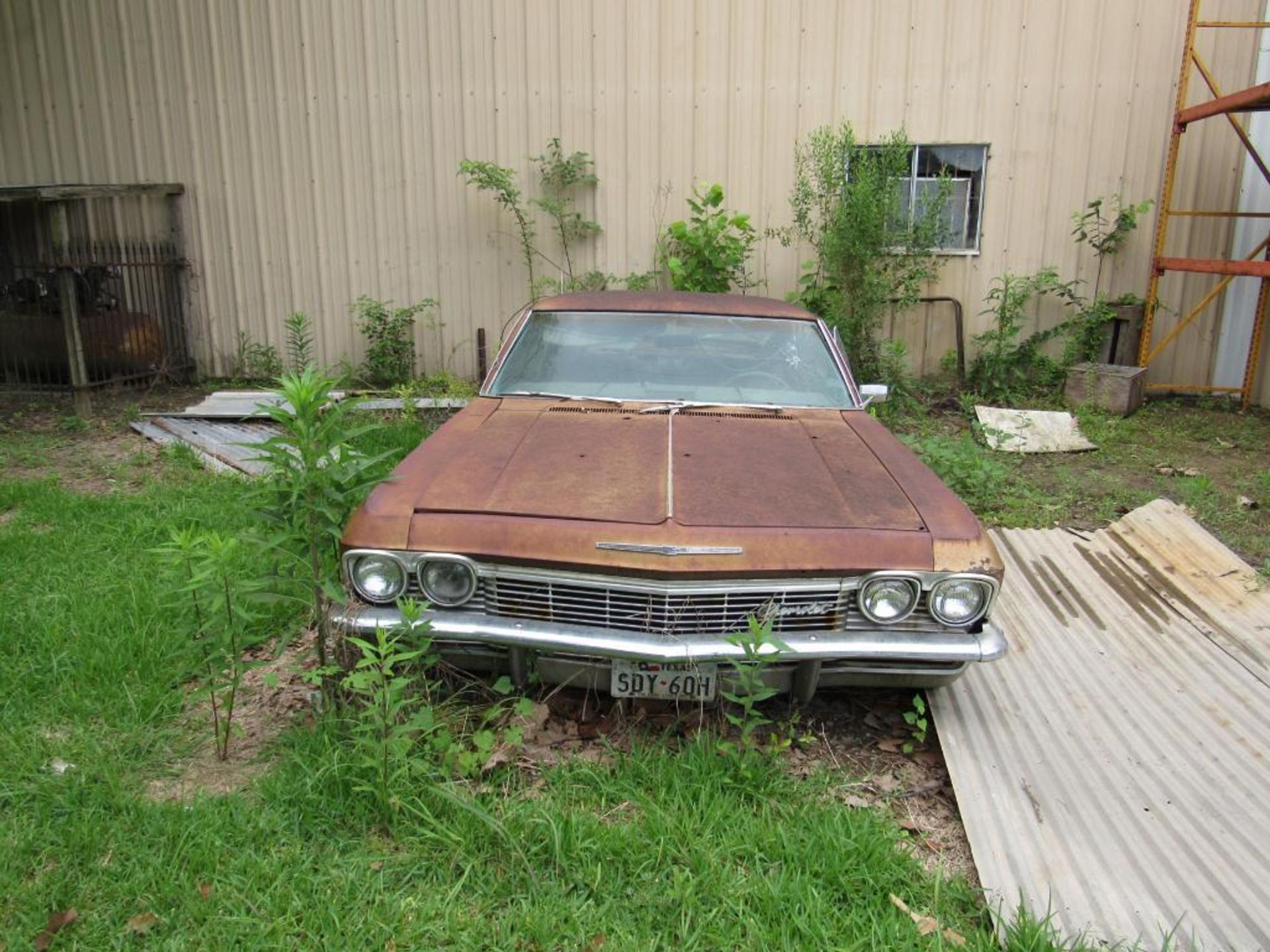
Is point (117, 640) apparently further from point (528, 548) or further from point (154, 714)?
point (528, 548)

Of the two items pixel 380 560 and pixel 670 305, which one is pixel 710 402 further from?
pixel 380 560

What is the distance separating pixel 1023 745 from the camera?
2.99 meters

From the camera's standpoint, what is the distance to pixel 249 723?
10.3ft

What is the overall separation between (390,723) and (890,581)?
1565 mm

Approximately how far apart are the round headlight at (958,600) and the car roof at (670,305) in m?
1.94

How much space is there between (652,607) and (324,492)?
3.66 ft

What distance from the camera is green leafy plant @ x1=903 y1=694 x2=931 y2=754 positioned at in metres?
2.98

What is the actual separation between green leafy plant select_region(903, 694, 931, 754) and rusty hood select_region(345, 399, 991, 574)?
633 mm

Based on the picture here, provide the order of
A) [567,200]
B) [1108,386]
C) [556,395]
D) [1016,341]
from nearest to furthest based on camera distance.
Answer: [556,395] < [1108,386] < [1016,341] < [567,200]

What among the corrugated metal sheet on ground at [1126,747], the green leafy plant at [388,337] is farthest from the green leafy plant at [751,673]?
the green leafy plant at [388,337]

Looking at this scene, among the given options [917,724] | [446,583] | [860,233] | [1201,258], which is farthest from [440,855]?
[1201,258]

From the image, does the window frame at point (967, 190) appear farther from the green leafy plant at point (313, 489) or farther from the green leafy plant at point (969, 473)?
the green leafy plant at point (313, 489)

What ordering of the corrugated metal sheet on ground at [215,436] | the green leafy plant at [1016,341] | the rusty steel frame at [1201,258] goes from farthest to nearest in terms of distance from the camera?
the green leafy plant at [1016,341], the rusty steel frame at [1201,258], the corrugated metal sheet on ground at [215,436]

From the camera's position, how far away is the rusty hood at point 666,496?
2637 millimetres
